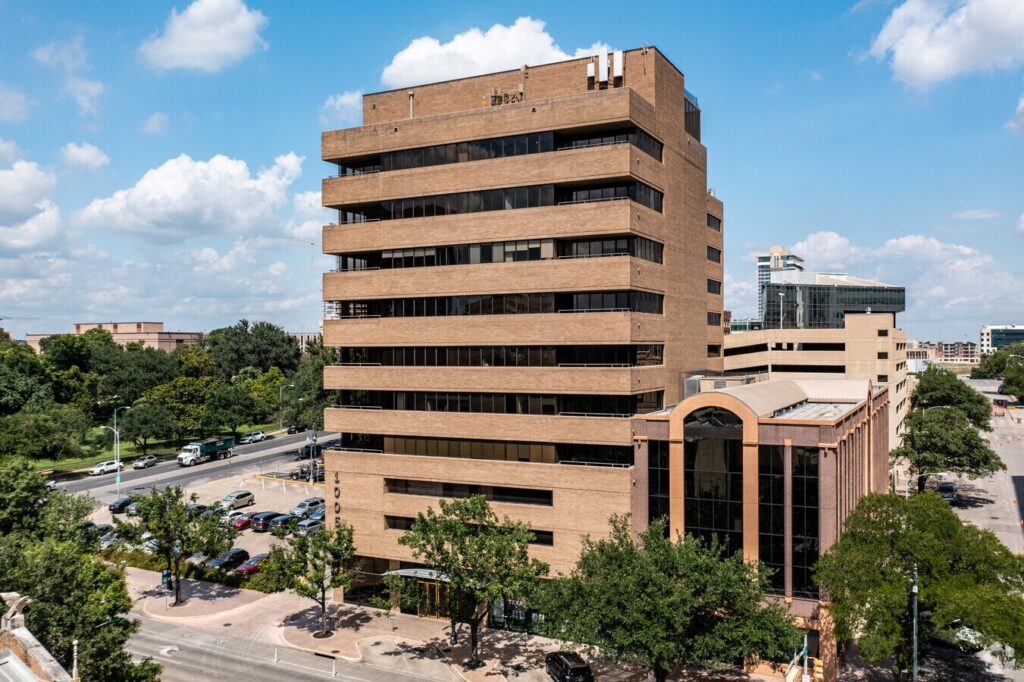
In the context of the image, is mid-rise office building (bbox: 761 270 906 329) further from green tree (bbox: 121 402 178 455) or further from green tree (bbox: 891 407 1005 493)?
green tree (bbox: 121 402 178 455)

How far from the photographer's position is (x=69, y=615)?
32219 millimetres

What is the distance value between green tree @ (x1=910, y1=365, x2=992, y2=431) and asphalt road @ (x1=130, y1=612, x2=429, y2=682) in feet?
283

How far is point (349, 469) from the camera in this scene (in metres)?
52.7

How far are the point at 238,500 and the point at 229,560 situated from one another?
63.8ft

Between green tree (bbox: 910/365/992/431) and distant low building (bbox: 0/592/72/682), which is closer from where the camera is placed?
distant low building (bbox: 0/592/72/682)

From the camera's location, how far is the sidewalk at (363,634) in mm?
41562

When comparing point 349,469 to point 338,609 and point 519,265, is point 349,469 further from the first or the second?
point 519,265

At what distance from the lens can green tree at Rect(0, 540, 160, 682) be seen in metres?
31.7

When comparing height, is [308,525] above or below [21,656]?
below

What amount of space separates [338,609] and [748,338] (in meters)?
66.3

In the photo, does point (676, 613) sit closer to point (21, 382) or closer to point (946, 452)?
point (946, 452)

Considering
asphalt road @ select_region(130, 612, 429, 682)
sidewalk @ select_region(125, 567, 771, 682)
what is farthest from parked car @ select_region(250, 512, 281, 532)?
asphalt road @ select_region(130, 612, 429, 682)

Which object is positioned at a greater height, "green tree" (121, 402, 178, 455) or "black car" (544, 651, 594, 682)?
"green tree" (121, 402, 178, 455)

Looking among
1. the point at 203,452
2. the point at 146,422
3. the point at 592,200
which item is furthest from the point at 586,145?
the point at 146,422
